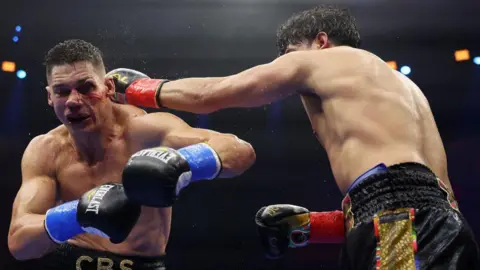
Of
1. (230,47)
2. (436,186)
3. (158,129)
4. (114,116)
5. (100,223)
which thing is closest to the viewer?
(436,186)

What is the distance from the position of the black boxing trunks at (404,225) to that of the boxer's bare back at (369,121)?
0.05 metres

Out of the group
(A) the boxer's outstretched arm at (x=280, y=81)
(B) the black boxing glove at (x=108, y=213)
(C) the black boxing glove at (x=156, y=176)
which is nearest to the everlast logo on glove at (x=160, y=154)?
(C) the black boxing glove at (x=156, y=176)

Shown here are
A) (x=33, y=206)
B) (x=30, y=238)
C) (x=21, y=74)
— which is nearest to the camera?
(x=30, y=238)

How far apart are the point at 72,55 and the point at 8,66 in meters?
1.95

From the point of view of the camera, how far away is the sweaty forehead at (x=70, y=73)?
7.69 feet

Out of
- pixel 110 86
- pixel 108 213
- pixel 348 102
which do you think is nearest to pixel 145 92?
pixel 110 86

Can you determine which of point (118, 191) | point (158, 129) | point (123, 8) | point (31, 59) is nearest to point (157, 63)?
point (123, 8)

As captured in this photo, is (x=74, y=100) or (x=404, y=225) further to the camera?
(x=74, y=100)

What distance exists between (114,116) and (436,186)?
1.41 m

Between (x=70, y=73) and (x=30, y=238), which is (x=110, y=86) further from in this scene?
(x=30, y=238)

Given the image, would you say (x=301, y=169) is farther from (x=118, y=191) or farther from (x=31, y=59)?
(x=118, y=191)

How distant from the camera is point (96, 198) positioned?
176cm

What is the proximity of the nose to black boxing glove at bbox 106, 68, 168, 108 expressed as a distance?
14 centimetres

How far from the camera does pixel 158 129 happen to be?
7.37ft
